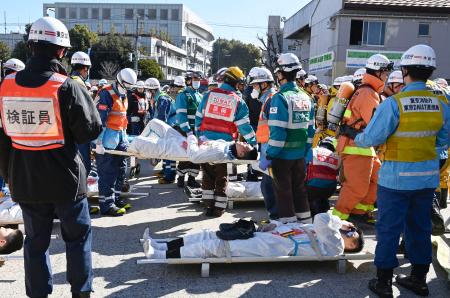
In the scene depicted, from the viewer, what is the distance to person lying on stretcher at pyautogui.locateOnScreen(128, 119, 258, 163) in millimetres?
5629

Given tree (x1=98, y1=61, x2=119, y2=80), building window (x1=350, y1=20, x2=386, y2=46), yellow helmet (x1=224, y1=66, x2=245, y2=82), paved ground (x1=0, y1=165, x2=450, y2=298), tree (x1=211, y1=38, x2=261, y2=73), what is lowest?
paved ground (x1=0, y1=165, x2=450, y2=298)

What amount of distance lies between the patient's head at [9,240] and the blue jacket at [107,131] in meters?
1.96

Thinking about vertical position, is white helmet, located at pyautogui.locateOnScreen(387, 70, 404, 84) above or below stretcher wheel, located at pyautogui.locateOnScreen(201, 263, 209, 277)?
above

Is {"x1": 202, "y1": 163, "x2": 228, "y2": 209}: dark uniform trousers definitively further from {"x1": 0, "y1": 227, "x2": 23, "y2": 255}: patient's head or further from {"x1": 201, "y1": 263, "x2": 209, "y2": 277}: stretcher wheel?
{"x1": 0, "y1": 227, "x2": 23, "y2": 255}: patient's head

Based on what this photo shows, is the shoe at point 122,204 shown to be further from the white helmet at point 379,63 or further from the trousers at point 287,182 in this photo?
the white helmet at point 379,63

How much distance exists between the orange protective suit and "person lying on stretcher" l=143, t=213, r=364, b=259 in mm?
1076

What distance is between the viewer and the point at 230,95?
19.9 ft

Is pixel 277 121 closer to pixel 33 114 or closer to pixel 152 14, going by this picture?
pixel 33 114

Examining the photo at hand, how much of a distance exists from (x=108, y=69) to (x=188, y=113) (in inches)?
1421

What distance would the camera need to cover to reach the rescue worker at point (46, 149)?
2969 mm

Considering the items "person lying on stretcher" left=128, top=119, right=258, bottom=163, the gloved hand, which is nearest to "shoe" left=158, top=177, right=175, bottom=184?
"person lying on stretcher" left=128, top=119, right=258, bottom=163

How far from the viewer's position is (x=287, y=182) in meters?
4.90

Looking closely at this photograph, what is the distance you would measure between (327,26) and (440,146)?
2601 centimetres

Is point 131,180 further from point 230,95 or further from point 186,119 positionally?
point 230,95
